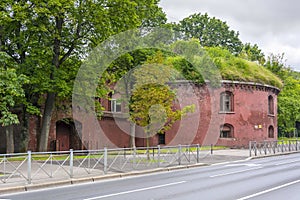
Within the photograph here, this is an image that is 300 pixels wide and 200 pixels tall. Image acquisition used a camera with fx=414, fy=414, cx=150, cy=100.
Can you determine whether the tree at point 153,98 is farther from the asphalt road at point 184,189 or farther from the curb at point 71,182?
the asphalt road at point 184,189

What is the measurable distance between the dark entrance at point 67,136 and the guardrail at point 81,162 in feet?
48.5

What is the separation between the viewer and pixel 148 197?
37.0 ft

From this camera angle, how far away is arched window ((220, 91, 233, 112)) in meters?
42.2

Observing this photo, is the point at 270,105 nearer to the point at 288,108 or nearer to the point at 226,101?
the point at 226,101

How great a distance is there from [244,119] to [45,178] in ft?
99.2

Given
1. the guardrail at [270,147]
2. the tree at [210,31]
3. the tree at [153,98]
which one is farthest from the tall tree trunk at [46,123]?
the tree at [210,31]

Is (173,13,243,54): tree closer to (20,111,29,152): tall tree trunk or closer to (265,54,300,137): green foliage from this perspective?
(265,54,300,137): green foliage

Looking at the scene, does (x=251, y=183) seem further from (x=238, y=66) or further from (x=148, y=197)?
(x=238, y=66)

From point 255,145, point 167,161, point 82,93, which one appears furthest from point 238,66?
point 167,161

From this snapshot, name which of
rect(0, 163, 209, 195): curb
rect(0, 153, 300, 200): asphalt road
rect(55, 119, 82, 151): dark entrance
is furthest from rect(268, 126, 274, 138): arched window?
rect(0, 153, 300, 200): asphalt road

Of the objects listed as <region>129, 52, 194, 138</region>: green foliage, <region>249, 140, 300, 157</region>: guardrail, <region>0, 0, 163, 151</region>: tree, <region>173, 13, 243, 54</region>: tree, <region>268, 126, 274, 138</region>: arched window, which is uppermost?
<region>173, 13, 243, 54</region>: tree

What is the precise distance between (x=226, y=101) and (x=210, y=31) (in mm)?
42331

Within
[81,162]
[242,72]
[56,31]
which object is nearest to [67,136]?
[56,31]

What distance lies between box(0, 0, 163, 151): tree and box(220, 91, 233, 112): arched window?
57.6 feet
